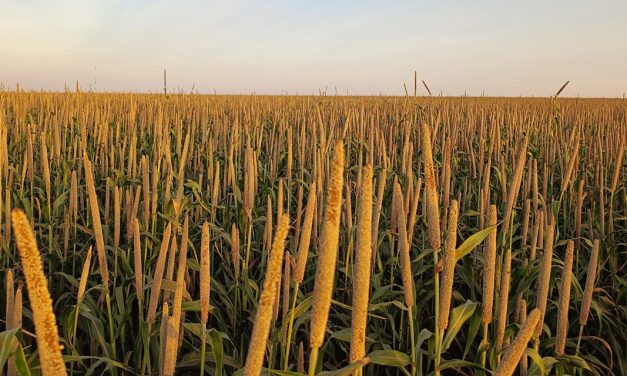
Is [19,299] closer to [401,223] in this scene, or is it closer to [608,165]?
[401,223]

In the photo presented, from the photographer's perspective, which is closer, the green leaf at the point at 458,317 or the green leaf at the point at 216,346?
the green leaf at the point at 216,346

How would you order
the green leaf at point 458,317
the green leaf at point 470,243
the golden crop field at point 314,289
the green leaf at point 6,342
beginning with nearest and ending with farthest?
the golden crop field at point 314,289 → the green leaf at point 6,342 → the green leaf at point 470,243 → the green leaf at point 458,317

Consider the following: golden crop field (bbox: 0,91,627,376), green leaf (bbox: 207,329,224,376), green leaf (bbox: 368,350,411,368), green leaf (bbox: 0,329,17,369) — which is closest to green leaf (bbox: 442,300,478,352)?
golden crop field (bbox: 0,91,627,376)

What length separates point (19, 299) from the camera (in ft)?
4.15

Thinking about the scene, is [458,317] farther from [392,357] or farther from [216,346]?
[216,346]

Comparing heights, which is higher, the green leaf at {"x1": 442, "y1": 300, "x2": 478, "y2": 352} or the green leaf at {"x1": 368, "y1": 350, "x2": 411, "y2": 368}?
the green leaf at {"x1": 442, "y1": 300, "x2": 478, "y2": 352}

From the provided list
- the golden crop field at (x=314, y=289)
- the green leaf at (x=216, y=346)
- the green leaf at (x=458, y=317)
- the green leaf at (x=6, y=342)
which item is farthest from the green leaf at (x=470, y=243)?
the green leaf at (x=6, y=342)

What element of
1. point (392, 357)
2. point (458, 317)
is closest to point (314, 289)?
point (392, 357)

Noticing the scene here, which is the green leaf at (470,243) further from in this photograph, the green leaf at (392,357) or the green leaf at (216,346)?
the green leaf at (216,346)

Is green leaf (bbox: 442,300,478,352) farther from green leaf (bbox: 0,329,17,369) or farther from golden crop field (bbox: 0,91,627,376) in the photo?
green leaf (bbox: 0,329,17,369)

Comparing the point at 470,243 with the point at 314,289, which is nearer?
the point at 314,289

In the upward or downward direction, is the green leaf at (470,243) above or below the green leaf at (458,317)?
above

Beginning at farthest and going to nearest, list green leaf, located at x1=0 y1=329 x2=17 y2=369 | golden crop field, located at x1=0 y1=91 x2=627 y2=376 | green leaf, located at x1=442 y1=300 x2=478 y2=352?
green leaf, located at x1=442 y1=300 x2=478 y2=352 < green leaf, located at x1=0 y1=329 x2=17 y2=369 < golden crop field, located at x1=0 y1=91 x2=627 y2=376

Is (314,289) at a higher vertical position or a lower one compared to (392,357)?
higher
